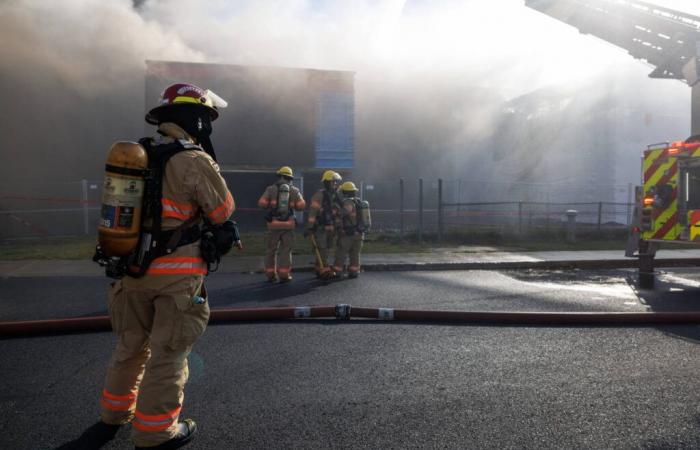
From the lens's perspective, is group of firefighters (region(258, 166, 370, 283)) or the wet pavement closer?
group of firefighters (region(258, 166, 370, 283))

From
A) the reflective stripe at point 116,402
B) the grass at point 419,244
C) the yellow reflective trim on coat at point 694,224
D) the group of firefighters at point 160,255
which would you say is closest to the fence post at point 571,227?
the grass at point 419,244

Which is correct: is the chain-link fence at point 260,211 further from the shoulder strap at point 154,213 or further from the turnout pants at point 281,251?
the shoulder strap at point 154,213

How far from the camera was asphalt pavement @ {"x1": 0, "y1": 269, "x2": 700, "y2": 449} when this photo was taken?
2246 mm

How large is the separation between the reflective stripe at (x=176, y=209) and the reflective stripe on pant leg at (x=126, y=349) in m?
0.36

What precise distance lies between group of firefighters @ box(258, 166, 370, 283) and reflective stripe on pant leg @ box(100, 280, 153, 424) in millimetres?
4404

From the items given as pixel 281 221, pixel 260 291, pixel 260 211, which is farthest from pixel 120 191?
pixel 260 211

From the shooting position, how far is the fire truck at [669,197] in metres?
6.50

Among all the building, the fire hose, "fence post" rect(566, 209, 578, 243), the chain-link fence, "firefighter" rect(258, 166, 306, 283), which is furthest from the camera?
the building

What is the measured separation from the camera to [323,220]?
7.14 meters

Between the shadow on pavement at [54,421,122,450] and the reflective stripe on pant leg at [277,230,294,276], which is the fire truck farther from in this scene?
the shadow on pavement at [54,421,122,450]

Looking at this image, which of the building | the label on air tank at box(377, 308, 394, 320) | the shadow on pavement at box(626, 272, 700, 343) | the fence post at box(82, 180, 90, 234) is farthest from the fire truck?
the fence post at box(82, 180, 90, 234)

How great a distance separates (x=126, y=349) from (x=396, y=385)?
144cm

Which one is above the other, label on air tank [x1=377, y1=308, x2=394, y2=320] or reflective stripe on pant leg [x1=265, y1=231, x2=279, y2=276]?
reflective stripe on pant leg [x1=265, y1=231, x2=279, y2=276]

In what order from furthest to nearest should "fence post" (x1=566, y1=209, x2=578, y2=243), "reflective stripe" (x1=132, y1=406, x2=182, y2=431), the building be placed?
the building, "fence post" (x1=566, y1=209, x2=578, y2=243), "reflective stripe" (x1=132, y1=406, x2=182, y2=431)
